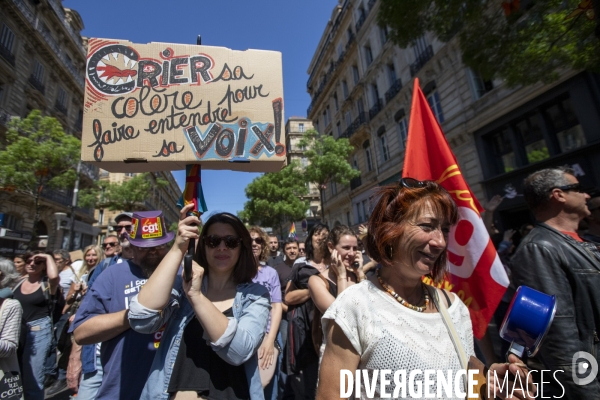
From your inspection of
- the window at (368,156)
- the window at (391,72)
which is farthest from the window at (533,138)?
the window at (368,156)

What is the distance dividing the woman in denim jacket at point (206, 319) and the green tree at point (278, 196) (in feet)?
61.2

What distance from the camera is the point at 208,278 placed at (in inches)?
79.0

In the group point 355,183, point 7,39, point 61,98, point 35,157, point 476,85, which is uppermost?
point 7,39

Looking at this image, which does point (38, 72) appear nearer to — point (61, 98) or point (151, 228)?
point (61, 98)

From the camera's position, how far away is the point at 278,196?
1075 inches

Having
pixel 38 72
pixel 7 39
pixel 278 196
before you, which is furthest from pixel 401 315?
pixel 38 72

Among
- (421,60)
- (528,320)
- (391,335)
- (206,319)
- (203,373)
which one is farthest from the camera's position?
(421,60)

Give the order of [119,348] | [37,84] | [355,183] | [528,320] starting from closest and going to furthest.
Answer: [528,320], [119,348], [37,84], [355,183]

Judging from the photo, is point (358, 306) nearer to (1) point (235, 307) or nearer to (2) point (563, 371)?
(1) point (235, 307)

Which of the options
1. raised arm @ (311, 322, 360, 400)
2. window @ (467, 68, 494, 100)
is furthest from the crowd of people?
window @ (467, 68, 494, 100)

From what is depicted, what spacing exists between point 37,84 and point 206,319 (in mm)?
26592

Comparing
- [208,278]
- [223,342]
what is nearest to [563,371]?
[223,342]

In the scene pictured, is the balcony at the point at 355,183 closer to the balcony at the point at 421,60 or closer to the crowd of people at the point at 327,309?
the balcony at the point at 421,60

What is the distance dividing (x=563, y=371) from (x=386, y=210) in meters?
1.52
